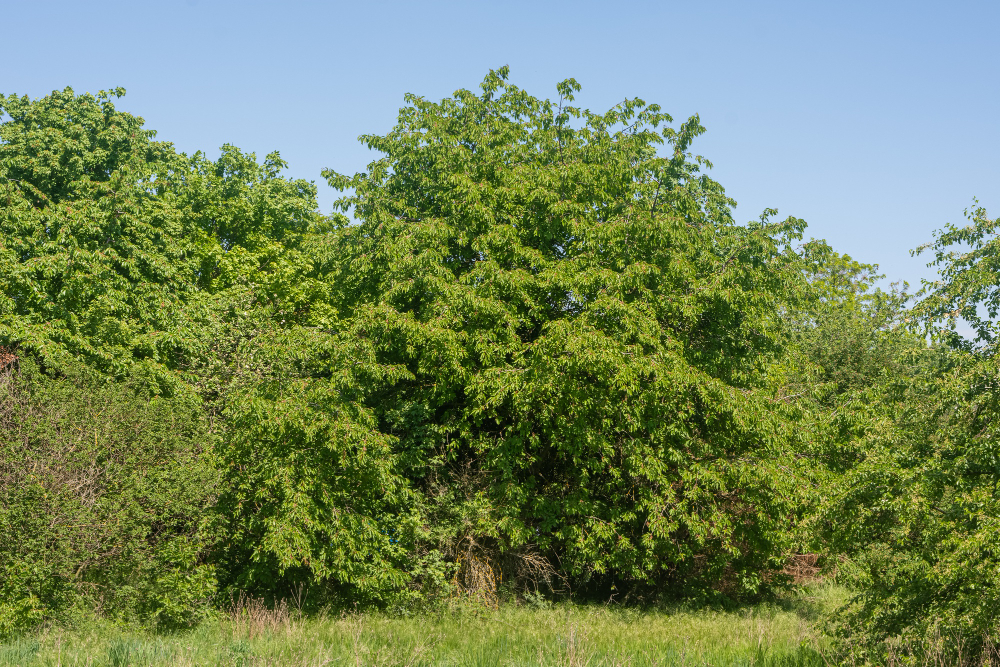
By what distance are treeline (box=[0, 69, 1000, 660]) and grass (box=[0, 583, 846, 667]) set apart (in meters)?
1.10

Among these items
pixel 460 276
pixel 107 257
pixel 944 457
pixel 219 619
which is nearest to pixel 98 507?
pixel 219 619

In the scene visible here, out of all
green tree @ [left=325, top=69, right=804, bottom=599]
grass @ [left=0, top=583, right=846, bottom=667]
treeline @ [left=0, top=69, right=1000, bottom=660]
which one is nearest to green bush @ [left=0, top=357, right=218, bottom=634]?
treeline @ [left=0, top=69, right=1000, bottom=660]

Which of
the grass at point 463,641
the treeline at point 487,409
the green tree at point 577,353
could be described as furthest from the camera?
the green tree at point 577,353

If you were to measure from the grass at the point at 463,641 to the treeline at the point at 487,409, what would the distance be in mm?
1096

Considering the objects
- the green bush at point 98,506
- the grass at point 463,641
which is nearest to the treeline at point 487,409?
the green bush at point 98,506

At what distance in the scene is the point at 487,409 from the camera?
17.6 metres

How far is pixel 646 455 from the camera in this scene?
16969 millimetres

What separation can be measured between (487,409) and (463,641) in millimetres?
5705

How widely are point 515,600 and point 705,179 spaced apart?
11851mm

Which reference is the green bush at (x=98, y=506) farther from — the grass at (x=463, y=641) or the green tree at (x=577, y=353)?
the green tree at (x=577, y=353)

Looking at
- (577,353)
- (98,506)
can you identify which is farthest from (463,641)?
(98,506)

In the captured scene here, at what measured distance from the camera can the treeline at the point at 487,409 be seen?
13.6m

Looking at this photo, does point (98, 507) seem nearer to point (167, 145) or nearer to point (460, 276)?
point (460, 276)

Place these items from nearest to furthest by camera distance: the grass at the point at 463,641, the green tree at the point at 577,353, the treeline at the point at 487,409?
the grass at the point at 463,641 < the treeline at the point at 487,409 < the green tree at the point at 577,353
